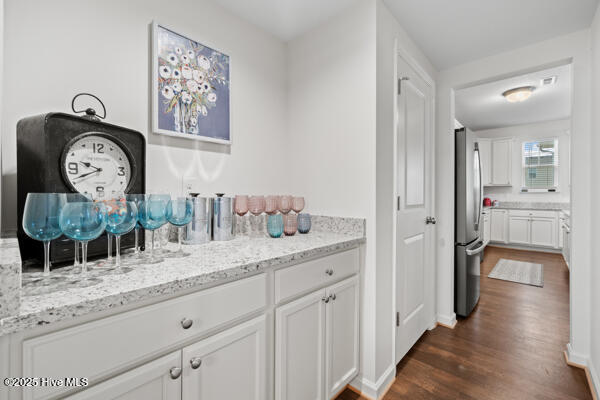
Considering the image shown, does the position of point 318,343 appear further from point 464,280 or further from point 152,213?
point 464,280

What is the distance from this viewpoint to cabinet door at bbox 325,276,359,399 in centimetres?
142

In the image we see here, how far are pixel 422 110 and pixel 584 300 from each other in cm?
177

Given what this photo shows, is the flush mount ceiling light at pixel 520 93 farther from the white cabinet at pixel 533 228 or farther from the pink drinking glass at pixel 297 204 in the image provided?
the pink drinking glass at pixel 297 204

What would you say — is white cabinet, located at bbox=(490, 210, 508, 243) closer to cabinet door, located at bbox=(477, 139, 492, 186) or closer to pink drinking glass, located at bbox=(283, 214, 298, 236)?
cabinet door, located at bbox=(477, 139, 492, 186)

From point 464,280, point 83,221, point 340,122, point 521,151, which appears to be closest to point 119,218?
point 83,221

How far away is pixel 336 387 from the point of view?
57.2 inches

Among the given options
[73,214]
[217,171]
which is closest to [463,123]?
[217,171]

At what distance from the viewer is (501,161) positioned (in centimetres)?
597

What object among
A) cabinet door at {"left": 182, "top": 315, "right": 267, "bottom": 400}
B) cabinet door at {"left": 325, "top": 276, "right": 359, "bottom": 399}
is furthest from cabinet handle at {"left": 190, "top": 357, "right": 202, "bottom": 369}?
cabinet door at {"left": 325, "top": 276, "right": 359, "bottom": 399}

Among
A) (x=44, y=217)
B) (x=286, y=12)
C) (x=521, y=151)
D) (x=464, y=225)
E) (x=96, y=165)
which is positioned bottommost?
(x=464, y=225)

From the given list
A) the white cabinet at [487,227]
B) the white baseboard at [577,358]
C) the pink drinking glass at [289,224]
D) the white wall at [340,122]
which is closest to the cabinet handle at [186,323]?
the pink drinking glass at [289,224]

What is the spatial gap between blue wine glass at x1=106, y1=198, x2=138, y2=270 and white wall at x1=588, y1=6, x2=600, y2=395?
2.48m

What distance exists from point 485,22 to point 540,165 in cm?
539

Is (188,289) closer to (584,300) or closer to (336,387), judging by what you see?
(336,387)
